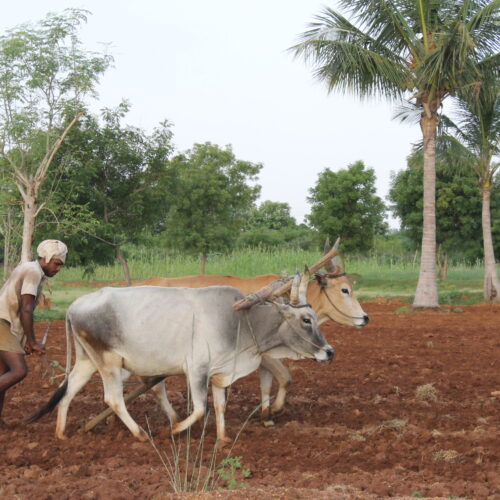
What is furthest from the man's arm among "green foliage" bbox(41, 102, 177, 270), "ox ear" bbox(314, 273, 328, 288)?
"green foliage" bbox(41, 102, 177, 270)

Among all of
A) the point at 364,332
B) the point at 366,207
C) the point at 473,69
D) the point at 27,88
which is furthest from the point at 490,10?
the point at 366,207

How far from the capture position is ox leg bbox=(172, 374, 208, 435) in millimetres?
5414

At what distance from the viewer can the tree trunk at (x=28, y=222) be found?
1628 centimetres

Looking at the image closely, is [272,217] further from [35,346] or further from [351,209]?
[35,346]

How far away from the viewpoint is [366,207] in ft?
101

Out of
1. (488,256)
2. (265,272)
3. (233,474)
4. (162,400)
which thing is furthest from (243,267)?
(233,474)

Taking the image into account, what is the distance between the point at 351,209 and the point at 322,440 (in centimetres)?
2579

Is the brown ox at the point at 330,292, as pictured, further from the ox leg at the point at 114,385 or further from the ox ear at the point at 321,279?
the ox leg at the point at 114,385

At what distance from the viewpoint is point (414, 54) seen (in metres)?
18.1

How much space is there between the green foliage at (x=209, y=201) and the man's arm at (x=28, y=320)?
897 inches

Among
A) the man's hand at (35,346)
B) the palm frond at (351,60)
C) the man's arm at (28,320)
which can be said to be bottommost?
the man's hand at (35,346)

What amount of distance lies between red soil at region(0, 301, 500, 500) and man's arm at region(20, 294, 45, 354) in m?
0.74

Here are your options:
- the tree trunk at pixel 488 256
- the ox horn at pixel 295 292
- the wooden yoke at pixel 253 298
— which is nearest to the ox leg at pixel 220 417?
the wooden yoke at pixel 253 298

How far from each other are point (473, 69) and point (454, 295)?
8.82 meters
